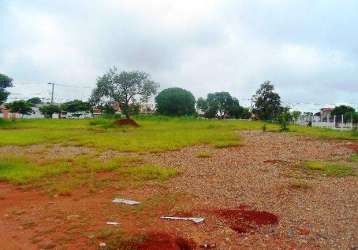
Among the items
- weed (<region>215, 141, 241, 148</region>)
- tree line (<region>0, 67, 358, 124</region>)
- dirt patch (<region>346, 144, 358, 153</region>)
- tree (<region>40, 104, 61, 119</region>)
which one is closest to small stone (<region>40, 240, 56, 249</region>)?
weed (<region>215, 141, 241, 148</region>)

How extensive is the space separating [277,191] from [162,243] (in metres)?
4.92

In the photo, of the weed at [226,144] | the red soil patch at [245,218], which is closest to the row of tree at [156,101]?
the weed at [226,144]

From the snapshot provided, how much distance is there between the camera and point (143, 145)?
Result: 69.6ft

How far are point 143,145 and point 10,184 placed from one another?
9.30 metres

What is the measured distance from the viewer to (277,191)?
439 inches

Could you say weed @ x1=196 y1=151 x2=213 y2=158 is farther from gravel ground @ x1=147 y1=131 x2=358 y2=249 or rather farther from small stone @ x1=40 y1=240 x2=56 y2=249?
small stone @ x1=40 y1=240 x2=56 y2=249

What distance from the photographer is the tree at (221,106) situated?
288 ft

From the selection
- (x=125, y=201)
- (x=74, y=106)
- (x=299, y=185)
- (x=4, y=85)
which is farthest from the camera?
(x=74, y=106)

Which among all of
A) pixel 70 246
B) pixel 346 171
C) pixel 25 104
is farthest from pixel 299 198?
pixel 25 104

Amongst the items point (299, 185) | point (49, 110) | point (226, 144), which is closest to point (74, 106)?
point (49, 110)

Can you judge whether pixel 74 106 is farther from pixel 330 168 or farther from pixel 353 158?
pixel 330 168

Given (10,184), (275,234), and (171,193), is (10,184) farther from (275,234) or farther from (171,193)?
(275,234)

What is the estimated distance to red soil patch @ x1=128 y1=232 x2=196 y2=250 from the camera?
6996mm

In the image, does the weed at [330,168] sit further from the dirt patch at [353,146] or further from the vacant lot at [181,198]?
the dirt patch at [353,146]
